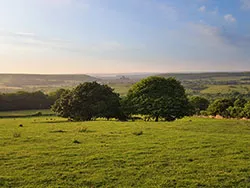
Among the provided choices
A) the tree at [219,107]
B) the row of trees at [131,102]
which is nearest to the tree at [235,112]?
the tree at [219,107]

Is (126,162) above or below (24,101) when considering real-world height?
above

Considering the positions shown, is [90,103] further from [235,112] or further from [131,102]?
[235,112]

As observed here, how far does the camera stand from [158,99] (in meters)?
40.9

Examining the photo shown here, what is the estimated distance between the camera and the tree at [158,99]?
40375 millimetres

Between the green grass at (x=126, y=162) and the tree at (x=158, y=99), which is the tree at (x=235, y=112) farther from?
the green grass at (x=126, y=162)

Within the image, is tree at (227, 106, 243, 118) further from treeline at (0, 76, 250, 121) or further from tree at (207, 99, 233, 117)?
treeline at (0, 76, 250, 121)

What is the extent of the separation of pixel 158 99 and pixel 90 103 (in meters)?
12.8

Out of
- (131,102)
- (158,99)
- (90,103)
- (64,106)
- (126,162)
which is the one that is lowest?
(64,106)

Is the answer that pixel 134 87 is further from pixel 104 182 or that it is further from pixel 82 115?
pixel 104 182

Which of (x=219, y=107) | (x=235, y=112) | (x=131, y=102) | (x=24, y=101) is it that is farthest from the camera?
(x=24, y=101)

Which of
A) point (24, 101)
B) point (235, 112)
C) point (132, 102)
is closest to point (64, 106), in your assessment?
point (132, 102)

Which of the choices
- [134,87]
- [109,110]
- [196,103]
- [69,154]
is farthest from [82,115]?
[196,103]

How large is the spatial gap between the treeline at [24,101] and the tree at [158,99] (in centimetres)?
5575

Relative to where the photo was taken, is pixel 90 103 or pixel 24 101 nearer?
pixel 90 103
